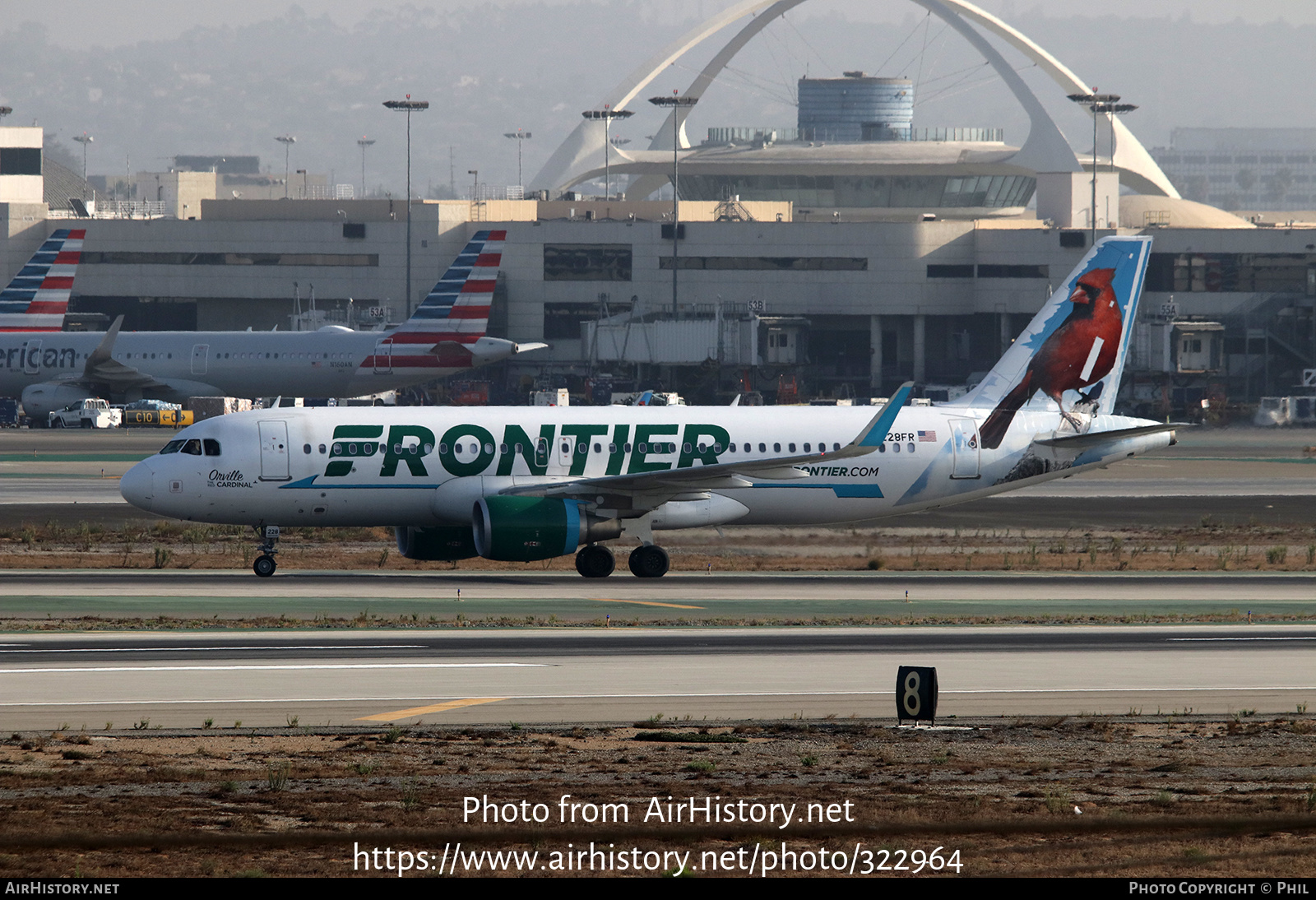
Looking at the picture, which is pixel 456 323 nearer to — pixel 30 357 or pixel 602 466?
pixel 30 357

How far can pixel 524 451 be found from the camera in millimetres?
42062

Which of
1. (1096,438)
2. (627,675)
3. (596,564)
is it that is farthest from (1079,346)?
(627,675)

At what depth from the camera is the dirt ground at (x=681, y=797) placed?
14539mm

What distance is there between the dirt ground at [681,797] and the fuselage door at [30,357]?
3424 inches

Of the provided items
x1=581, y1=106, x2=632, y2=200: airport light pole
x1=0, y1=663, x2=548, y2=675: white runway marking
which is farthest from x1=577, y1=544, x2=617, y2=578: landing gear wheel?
x1=581, y1=106, x2=632, y2=200: airport light pole

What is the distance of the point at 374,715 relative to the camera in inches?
914

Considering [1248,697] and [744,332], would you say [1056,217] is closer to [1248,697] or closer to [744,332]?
[744,332]

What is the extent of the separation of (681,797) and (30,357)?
9399 centimetres

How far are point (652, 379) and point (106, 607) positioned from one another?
302ft

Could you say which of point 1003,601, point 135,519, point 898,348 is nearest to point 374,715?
point 1003,601

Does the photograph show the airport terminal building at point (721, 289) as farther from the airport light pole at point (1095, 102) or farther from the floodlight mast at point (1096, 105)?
the floodlight mast at point (1096, 105)

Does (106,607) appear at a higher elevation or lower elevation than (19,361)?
lower

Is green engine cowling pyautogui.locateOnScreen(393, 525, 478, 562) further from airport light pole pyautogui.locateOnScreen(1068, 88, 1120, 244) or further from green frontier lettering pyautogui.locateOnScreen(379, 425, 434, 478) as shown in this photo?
airport light pole pyautogui.locateOnScreen(1068, 88, 1120, 244)

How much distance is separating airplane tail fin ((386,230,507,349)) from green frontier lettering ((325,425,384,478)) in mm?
56631
